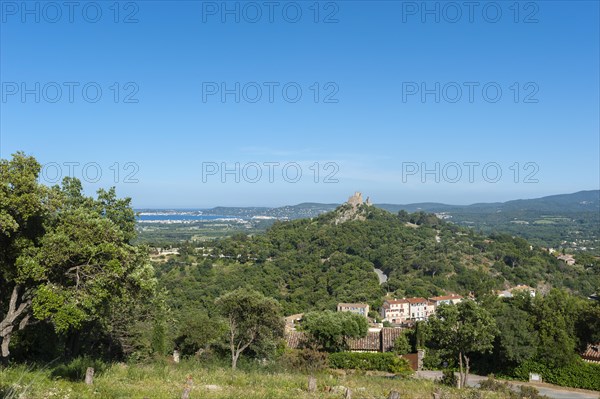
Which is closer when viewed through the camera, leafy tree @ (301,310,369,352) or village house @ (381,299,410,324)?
leafy tree @ (301,310,369,352)

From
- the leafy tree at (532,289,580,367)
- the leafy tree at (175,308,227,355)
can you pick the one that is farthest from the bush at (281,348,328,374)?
the leafy tree at (532,289,580,367)

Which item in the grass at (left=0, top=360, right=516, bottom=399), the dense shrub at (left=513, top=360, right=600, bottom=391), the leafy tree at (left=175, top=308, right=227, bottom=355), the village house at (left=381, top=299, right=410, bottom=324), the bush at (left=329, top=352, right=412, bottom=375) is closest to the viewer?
the grass at (left=0, top=360, right=516, bottom=399)

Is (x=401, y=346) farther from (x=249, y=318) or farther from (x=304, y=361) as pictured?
(x=249, y=318)

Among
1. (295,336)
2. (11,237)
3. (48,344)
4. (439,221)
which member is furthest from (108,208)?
(439,221)

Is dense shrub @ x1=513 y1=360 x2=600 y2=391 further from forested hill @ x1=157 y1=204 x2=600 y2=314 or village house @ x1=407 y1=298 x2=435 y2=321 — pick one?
village house @ x1=407 y1=298 x2=435 y2=321

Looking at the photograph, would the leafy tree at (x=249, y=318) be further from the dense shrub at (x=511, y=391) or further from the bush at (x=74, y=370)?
the dense shrub at (x=511, y=391)

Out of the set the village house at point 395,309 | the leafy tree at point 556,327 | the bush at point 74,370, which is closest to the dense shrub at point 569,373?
the leafy tree at point 556,327

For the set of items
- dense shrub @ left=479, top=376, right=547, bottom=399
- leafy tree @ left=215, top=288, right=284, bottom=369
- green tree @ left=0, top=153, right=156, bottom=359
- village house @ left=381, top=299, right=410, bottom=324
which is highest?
green tree @ left=0, top=153, right=156, bottom=359
